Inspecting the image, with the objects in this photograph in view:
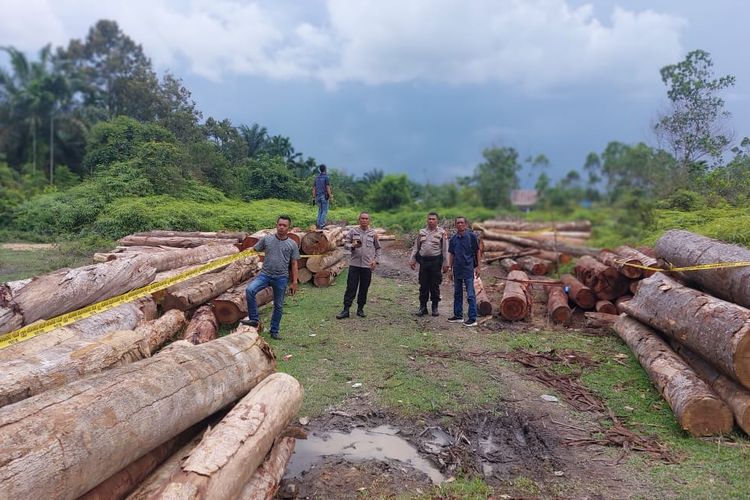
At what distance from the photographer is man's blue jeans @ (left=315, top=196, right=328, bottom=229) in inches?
517

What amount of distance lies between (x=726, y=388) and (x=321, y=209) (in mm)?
9305

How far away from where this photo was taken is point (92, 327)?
6.27 meters

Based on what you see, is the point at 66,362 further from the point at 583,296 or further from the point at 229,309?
the point at 583,296

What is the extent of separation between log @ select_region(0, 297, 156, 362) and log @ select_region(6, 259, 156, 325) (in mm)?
382

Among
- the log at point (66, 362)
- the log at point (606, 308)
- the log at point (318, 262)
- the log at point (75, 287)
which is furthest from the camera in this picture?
the log at point (318, 262)

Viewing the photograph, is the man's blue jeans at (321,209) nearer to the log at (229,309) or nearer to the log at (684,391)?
the log at (229,309)

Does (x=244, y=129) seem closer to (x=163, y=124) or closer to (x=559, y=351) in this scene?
(x=163, y=124)

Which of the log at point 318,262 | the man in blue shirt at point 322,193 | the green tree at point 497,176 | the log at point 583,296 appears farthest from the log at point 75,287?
the green tree at point 497,176

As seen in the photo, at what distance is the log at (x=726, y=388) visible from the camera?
5.10 metres

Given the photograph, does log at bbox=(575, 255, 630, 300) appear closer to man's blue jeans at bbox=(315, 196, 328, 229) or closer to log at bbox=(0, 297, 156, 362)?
man's blue jeans at bbox=(315, 196, 328, 229)

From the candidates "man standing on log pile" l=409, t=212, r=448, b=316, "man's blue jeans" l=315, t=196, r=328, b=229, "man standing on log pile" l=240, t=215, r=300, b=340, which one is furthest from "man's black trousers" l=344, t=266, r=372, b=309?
"man's blue jeans" l=315, t=196, r=328, b=229

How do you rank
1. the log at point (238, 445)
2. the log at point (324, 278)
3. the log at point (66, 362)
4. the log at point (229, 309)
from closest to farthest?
the log at point (238, 445) → the log at point (66, 362) → the log at point (229, 309) → the log at point (324, 278)

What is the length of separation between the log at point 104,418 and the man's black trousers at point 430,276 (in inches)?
198

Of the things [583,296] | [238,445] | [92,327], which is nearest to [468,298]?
[583,296]
